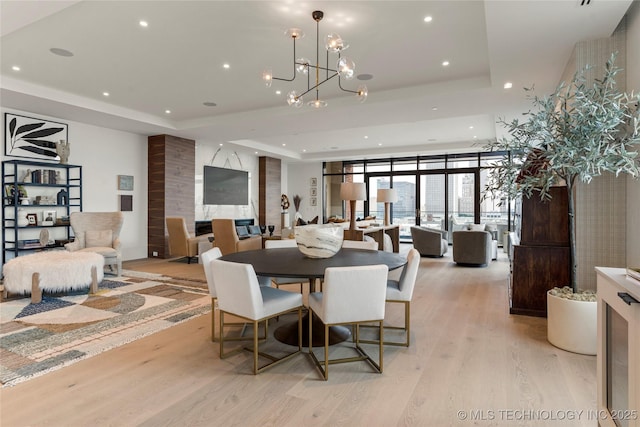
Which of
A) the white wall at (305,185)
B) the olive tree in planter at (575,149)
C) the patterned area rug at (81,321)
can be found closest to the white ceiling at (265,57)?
the olive tree in planter at (575,149)

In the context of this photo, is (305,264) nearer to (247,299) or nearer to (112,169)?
(247,299)

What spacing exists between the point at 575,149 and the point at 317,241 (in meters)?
2.06

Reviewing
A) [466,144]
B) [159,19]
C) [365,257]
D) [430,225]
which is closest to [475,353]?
[365,257]

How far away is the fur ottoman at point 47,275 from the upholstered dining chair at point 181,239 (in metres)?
2.35

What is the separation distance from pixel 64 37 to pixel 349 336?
423cm

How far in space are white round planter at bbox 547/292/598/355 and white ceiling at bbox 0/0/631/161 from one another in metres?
2.32

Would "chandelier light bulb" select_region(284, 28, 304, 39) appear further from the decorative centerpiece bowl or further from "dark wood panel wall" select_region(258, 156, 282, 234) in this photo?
"dark wood panel wall" select_region(258, 156, 282, 234)

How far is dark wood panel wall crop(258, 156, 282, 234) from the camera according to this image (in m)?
11.3

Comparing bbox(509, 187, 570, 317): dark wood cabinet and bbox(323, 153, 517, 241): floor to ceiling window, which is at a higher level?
bbox(323, 153, 517, 241): floor to ceiling window

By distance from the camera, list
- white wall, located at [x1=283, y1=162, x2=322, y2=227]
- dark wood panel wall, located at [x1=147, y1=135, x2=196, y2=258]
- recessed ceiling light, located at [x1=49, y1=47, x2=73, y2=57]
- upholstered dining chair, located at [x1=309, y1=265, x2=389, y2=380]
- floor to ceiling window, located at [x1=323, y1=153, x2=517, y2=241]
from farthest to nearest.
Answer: white wall, located at [x1=283, y1=162, x2=322, y2=227]
floor to ceiling window, located at [x1=323, y1=153, x2=517, y2=241]
dark wood panel wall, located at [x1=147, y1=135, x2=196, y2=258]
recessed ceiling light, located at [x1=49, y1=47, x2=73, y2=57]
upholstered dining chair, located at [x1=309, y1=265, x2=389, y2=380]

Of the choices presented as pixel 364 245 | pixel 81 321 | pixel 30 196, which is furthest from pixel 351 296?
pixel 30 196

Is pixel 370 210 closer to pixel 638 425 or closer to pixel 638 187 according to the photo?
pixel 638 187

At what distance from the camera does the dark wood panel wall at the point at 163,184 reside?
25.1 feet

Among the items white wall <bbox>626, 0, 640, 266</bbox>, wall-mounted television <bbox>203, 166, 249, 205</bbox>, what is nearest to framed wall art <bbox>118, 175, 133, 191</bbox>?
wall-mounted television <bbox>203, 166, 249, 205</bbox>
